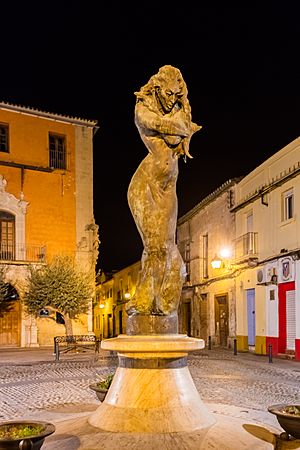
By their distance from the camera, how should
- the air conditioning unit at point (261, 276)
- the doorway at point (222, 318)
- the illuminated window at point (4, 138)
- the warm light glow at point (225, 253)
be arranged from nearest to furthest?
the air conditioning unit at point (261, 276) < the warm light glow at point (225, 253) < the doorway at point (222, 318) < the illuminated window at point (4, 138)

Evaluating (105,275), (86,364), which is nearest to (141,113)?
(86,364)

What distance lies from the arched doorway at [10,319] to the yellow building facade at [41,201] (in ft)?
0.15

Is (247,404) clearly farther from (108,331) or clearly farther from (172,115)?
(108,331)

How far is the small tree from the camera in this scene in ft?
81.1

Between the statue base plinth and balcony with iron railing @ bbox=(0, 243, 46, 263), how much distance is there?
73.9 ft

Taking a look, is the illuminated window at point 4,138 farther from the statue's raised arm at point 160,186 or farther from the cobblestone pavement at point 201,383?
the statue's raised arm at point 160,186

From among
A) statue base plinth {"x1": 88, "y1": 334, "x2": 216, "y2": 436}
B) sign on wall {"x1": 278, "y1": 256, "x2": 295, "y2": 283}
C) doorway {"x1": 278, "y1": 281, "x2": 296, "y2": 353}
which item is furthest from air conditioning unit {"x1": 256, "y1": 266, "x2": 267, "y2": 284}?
statue base plinth {"x1": 88, "y1": 334, "x2": 216, "y2": 436}

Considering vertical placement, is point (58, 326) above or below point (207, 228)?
below

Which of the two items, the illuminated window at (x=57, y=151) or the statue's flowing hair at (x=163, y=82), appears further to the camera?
the illuminated window at (x=57, y=151)

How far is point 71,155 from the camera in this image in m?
30.0

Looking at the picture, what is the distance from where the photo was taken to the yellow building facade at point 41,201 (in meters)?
27.2

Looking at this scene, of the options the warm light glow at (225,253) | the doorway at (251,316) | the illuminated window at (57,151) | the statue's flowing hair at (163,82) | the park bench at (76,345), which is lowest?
the park bench at (76,345)

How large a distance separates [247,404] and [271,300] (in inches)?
427

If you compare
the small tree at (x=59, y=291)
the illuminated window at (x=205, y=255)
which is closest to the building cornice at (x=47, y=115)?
the small tree at (x=59, y=291)
